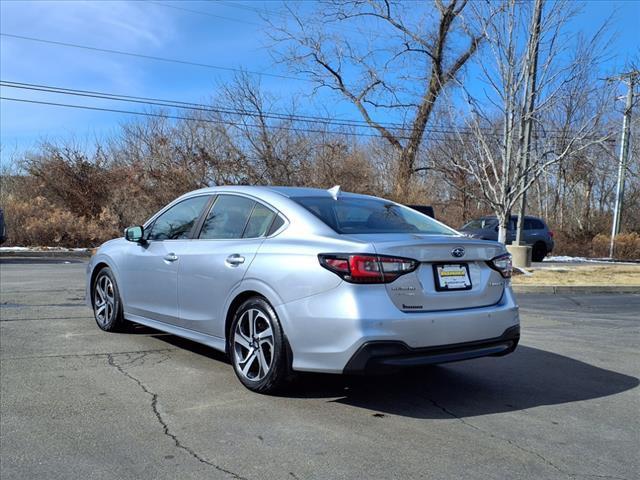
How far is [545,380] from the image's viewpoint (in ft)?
17.6

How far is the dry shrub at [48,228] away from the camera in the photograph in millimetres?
22297

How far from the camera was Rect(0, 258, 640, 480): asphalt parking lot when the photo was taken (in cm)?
346

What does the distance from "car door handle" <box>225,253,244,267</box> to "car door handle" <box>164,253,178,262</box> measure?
87 cm

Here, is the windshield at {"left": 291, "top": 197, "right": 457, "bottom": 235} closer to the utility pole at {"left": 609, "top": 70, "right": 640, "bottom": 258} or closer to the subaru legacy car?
the subaru legacy car

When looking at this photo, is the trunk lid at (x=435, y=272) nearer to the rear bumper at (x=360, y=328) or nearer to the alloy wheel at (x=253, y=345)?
the rear bumper at (x=360, y=328)

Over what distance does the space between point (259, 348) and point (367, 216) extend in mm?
1386

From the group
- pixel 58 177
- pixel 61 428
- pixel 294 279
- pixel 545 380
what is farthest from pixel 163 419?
pixel 58 177

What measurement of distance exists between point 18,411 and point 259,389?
1674mm

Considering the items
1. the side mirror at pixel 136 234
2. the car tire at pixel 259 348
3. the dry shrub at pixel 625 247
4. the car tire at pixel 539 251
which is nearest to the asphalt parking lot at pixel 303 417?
the car tire at pixel 259 348

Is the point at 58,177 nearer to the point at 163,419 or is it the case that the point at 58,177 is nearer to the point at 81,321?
the point at 81,321

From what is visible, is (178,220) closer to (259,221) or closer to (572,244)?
(259,221)

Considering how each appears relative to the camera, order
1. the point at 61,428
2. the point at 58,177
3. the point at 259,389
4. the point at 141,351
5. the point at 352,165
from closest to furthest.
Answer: the point at 61,428 → the point at 259,389 → the point at 141,351 → the point at 58,177 → the point at 352,165

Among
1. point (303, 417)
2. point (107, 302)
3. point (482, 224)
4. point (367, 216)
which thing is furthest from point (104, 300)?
point (482, 224)

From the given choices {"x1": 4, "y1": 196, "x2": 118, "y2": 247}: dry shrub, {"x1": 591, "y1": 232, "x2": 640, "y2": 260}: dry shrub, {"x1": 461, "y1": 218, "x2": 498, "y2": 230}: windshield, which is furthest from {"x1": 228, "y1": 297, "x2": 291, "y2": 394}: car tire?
{"x1": 591, "y1": 232, "x2": 640, "y2": 260}: dry shrub
